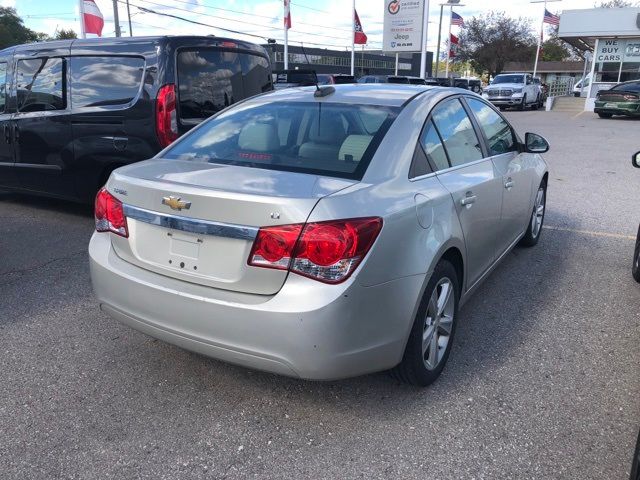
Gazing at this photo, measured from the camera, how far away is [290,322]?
2363mm

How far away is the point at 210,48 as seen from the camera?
223 inches

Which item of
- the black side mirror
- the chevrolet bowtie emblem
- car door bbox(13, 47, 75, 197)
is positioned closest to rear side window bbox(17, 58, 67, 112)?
car door bbox(13, 47, 75, 197)

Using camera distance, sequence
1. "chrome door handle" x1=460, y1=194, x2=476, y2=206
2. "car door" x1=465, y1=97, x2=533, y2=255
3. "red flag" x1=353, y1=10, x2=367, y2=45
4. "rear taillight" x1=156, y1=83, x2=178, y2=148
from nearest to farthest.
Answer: "chrome door handle" x1=460, y1=194, x2=476, y2=206 → "car door" x1=465, y1=97, x2=533, y2=255 → "rear taillight" x1=156, y1=83, x2=178, y2=148 → "red flag" x1=353, y1=10, x2=367, y2=45

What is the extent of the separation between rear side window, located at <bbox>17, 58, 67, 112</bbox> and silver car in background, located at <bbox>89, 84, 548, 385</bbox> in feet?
10.5

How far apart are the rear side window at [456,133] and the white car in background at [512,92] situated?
87.7 ft

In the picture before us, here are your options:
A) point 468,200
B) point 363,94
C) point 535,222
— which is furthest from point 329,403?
point 535,222

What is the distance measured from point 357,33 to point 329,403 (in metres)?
31.9

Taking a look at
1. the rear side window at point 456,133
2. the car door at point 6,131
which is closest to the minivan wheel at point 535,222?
the rear side window at point 456,133

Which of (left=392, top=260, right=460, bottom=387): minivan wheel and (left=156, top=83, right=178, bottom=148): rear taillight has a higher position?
(left=156, top=83, right=178, bottom=148): rear taillight

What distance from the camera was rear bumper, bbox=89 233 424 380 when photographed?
7.74ft

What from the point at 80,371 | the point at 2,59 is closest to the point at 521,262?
the point at 80,371

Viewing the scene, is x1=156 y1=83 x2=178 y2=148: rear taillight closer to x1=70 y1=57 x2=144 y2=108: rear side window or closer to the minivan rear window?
the minivan rear window

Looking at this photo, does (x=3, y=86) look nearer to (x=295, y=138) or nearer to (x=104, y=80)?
(x=104, y=80)

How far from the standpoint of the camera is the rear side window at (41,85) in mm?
5902
